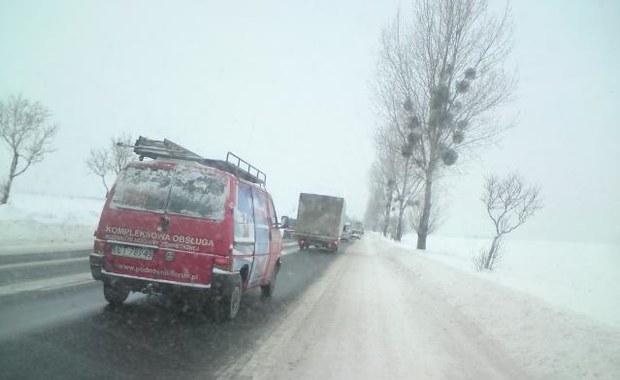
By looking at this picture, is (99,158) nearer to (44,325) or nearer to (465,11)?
(465,11)

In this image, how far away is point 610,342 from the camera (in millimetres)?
5570

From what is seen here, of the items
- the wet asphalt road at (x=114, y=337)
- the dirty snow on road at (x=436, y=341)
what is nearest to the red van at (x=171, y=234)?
the wet asphalt road at (x=114, y=337)

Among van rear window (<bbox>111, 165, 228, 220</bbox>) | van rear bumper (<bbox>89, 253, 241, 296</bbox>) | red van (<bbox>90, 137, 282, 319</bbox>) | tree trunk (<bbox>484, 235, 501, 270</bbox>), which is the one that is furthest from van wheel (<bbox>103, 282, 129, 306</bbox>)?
tree trunk (<bbox>484, 235, 501, 270</bbox>)

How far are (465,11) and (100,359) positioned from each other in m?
24.1

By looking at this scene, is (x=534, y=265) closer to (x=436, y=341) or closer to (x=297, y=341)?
(x=436, y=341)

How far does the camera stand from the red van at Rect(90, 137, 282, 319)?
6027mm

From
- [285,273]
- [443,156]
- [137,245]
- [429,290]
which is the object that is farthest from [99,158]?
[137,245]

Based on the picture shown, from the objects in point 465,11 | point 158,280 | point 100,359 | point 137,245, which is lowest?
point 100,359

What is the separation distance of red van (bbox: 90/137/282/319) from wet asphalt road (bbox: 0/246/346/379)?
43cm

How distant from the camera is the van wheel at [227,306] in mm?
6451

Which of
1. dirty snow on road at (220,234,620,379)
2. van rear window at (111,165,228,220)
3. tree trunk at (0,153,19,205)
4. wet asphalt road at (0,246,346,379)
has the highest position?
tree trunk at (0,153,19,205)

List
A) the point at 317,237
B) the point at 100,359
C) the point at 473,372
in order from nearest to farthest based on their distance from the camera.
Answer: the point at 100,359 < the point at 473,372 < the point at 317,237

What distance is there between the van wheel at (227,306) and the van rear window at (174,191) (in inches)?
43.7

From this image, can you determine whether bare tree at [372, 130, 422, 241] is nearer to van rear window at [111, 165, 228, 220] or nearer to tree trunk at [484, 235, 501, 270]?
tree trunk at [484, 235, 501, 270]
